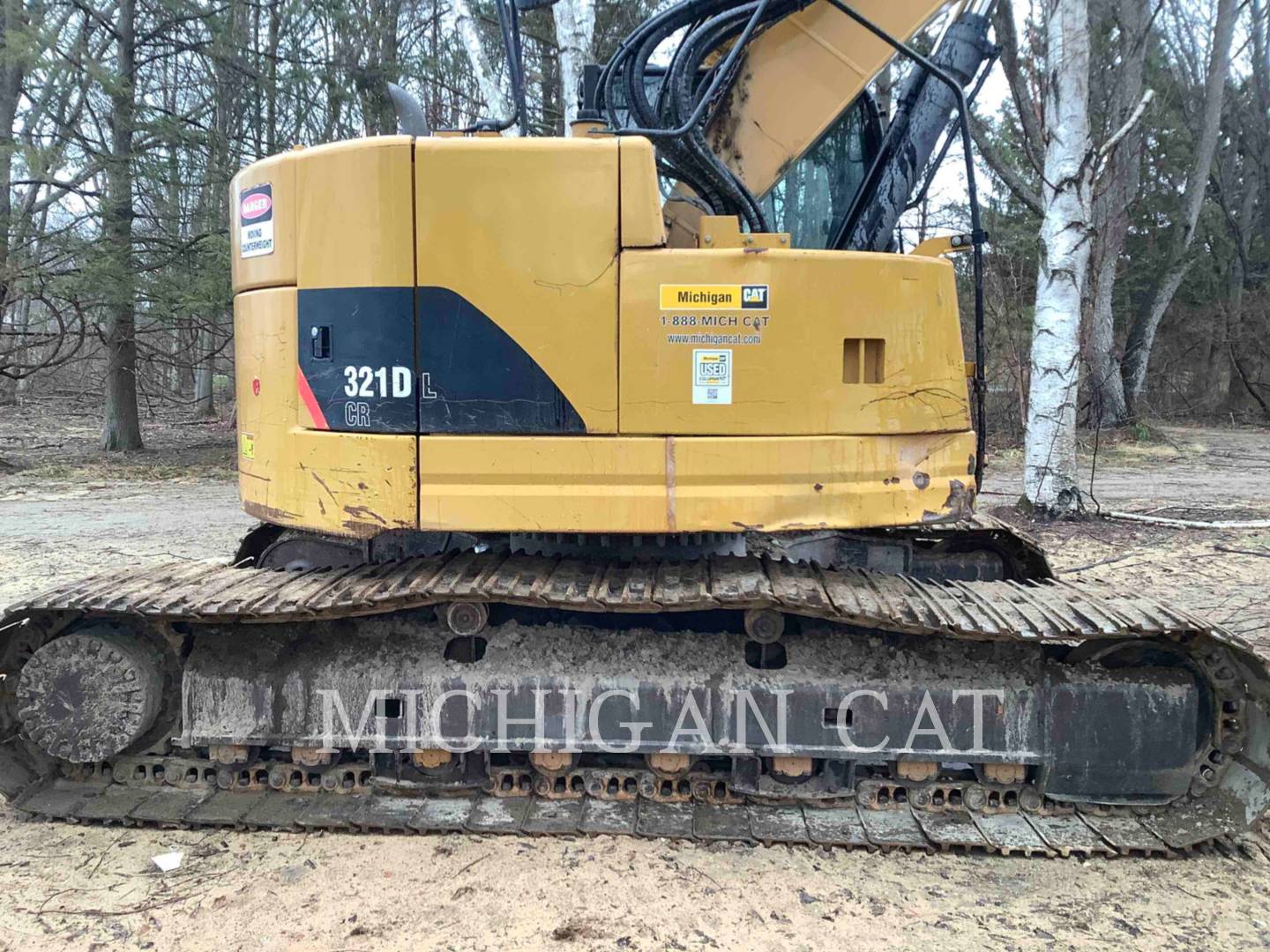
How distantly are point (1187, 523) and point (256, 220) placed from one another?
27.7ft

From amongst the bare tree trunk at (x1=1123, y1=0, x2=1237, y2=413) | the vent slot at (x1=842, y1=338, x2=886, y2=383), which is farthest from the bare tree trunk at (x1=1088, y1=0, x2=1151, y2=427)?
the vent slot at (x1=842, y1=338, x2=886, y2=383)

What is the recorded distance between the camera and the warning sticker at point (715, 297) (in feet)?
10.1

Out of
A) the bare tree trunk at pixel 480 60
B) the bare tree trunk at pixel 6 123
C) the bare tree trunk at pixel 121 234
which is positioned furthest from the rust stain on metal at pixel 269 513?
the bare tree trunk at pixel 6 123

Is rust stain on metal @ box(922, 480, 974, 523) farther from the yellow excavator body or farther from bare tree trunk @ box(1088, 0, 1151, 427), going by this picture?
bare tree trunk @ box(1088, 0, 1151, 427)

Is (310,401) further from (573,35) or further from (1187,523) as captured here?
(1187,523)

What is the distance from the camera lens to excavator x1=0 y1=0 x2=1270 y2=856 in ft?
10.2

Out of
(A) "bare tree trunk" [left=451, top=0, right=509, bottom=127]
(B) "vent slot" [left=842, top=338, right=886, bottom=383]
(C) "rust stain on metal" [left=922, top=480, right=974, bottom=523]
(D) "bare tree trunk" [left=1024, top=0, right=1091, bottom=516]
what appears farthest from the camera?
(A) "bare tree trunk" [left=451, top=0, right=509, bottom=127]

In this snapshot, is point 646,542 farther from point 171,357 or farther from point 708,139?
point 171,357

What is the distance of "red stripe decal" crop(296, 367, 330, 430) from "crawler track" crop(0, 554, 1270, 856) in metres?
0.62

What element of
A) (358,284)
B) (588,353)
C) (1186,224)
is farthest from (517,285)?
(1186,224)

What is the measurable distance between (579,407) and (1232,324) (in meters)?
24.0

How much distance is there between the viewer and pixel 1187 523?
27.7ft

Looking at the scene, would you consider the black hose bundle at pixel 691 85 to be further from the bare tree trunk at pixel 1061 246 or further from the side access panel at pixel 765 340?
the bare tree trunk at pixel 1061 246

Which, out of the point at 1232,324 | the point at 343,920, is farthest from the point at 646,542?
the point at 1232,324
